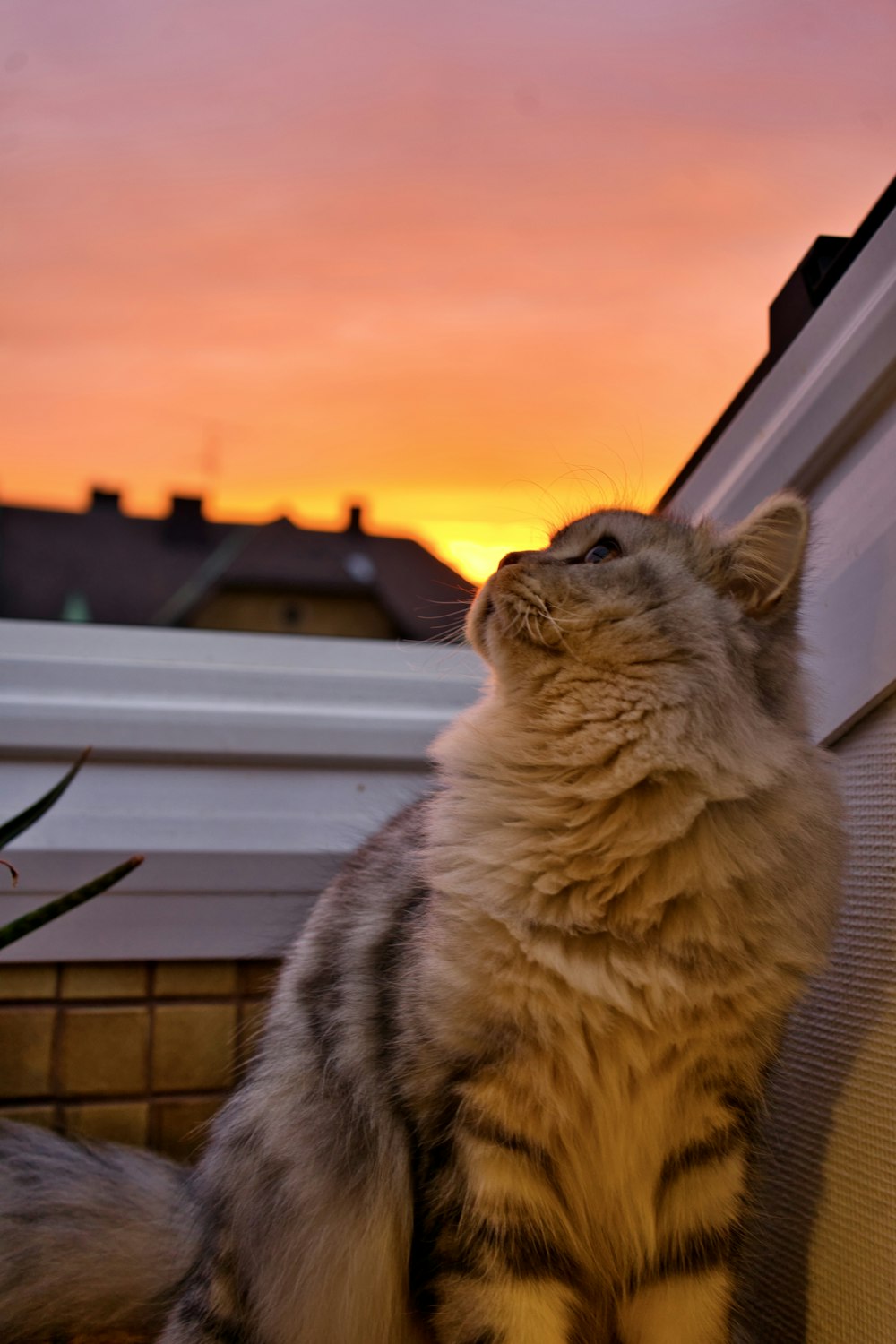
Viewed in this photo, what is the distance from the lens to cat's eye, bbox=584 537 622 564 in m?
1.34

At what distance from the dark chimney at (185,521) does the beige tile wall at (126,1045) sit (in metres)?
0.76

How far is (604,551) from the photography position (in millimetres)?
1353

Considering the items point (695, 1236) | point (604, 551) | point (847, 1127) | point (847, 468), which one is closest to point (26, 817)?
point (604, 551)

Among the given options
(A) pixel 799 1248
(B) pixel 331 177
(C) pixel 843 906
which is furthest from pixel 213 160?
(A) pixel 799 1248

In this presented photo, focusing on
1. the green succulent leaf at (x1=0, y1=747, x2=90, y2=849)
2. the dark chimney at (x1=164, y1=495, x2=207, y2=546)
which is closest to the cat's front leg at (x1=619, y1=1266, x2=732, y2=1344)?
the green succulent leaf at (x1=0, y1=747, x2=90, y2=849)

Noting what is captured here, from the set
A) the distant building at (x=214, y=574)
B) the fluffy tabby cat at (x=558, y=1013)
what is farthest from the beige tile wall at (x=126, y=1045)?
the distant building at (x=214, y=574)

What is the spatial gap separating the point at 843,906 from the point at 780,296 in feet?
3.51

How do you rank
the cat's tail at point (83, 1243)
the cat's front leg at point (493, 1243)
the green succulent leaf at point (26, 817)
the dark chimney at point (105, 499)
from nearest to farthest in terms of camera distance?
1. the cat's front leg at point (493, 1243)
2. the cat's tail at point (83, 1243)
3. the green succulent leaf at point (26, 817)
4. the dark chimney at point (105, 499)

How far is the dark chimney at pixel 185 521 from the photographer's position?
206cm

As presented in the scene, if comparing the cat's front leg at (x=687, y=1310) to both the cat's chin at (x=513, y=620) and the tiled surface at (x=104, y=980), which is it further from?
the tiled surface at (x=104, y=980)

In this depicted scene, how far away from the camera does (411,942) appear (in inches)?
46.6

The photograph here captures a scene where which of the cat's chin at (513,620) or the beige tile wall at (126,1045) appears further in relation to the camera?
the beige tile wall at (126,1045)

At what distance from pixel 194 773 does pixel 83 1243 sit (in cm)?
75

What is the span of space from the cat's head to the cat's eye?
0.03m
